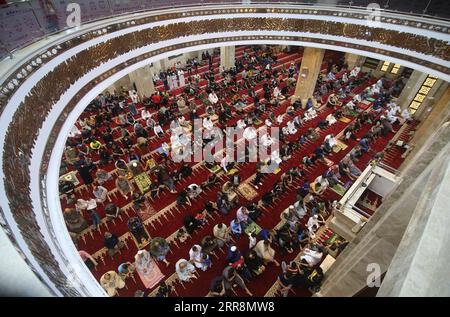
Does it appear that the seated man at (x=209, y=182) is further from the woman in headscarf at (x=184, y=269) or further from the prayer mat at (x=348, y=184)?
the prayer mat at (x=348, y=184)

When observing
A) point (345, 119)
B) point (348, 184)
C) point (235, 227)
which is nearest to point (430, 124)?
point (345, 119)

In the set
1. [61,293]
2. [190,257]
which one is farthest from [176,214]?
[61,293]

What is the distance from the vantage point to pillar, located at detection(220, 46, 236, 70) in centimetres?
1480

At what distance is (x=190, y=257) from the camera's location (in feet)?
19.9

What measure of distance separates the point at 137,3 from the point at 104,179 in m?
6.37

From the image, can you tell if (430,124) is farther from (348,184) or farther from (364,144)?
(348,184)

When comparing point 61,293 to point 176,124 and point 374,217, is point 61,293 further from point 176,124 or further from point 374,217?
point 176,124

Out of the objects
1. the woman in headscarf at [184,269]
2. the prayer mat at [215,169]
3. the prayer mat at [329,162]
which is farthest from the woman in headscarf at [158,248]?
the prayer mat at [329,162]

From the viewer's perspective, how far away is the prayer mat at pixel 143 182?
8016 millimetres

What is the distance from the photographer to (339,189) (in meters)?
8.20

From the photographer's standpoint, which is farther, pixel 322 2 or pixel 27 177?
pixel 322 2

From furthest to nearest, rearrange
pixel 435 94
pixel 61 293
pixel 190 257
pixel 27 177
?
pixel 435 94 < pixel 190 257 < pixel 27 177 < pixel 61 293

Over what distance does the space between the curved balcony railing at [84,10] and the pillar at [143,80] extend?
3681 mm

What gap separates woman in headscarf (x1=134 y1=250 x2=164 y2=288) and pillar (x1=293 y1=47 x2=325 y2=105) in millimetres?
10707
